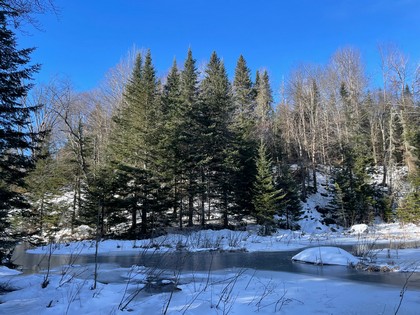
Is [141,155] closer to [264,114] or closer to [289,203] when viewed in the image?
[289,203]

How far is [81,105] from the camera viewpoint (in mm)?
42844

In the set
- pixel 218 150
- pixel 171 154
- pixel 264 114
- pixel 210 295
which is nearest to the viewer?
pixel 210 295

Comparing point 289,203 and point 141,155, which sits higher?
point 141,155

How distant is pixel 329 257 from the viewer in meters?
11.2

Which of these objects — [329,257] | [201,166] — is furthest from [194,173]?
[329,257]

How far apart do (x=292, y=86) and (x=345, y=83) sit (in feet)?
22.3

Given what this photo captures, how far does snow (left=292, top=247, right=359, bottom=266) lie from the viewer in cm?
1085

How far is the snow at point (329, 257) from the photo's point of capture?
10.9 metres

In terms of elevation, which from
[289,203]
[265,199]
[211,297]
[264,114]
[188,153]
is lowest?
[211,297]

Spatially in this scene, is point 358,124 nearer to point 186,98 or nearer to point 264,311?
point 186,98

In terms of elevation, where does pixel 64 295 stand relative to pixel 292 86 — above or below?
below

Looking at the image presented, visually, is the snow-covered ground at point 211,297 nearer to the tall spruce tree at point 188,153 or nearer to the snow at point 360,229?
the snow at point 360,229

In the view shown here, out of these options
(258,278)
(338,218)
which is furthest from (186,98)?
(258,278)

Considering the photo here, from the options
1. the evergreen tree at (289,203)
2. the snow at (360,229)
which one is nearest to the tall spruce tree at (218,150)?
the evergreen tree at (289,203)
